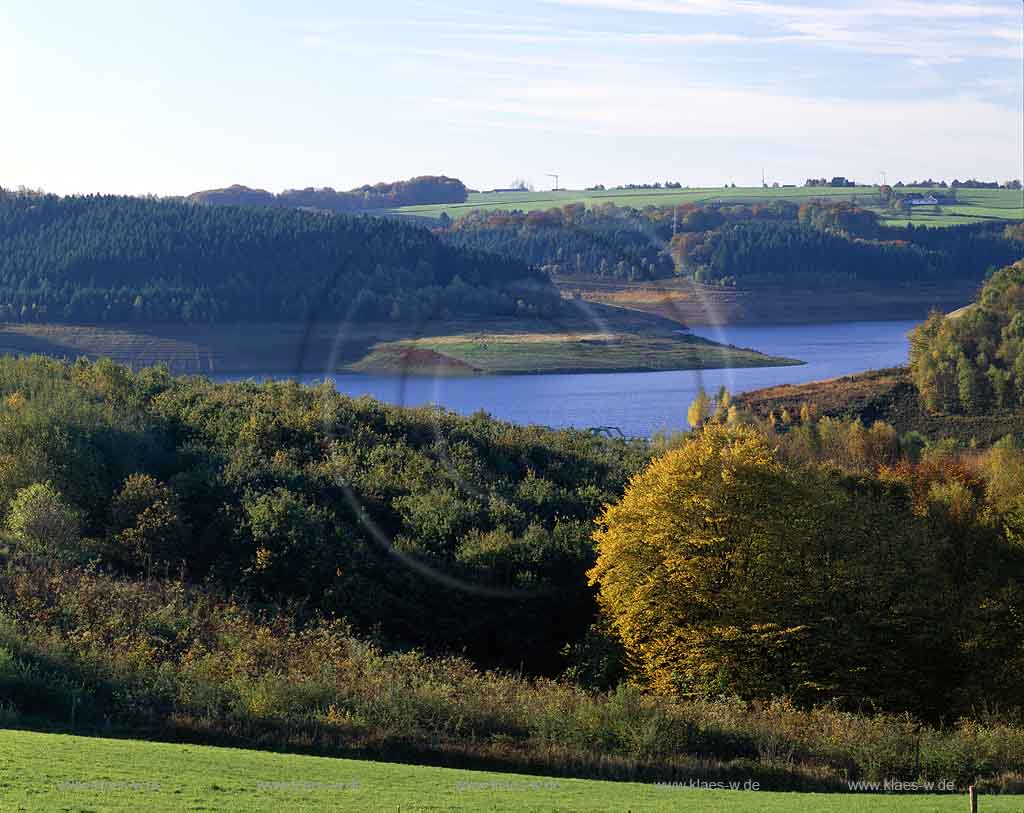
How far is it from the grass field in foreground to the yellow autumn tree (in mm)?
8625

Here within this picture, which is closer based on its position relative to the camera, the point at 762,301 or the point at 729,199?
the point at 762,301

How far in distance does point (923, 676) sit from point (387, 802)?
14.1 meters

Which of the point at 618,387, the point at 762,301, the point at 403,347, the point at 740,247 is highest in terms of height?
the point at 740,247

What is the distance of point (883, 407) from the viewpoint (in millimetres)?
79062

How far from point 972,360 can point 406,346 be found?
38185mm

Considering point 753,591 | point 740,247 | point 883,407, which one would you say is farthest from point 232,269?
point 753,591

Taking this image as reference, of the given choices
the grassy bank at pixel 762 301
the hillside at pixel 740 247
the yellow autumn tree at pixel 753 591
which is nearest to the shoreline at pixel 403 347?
the grassy bank at pixel 762 301

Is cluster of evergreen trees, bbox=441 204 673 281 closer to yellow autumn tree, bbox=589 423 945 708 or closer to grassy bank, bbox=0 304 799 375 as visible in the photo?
grassy bank, bbox=0 304 799 375

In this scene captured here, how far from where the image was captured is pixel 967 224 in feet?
490

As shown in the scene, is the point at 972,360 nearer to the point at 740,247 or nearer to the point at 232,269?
the point at 740,247

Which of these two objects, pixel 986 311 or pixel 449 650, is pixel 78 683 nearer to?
pixel 449 650

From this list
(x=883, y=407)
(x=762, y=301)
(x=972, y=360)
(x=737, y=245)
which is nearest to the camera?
(x=883, y=407)

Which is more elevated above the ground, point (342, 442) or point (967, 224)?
point (967, 224)

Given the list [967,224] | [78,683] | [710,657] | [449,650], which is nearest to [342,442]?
[449,650]
